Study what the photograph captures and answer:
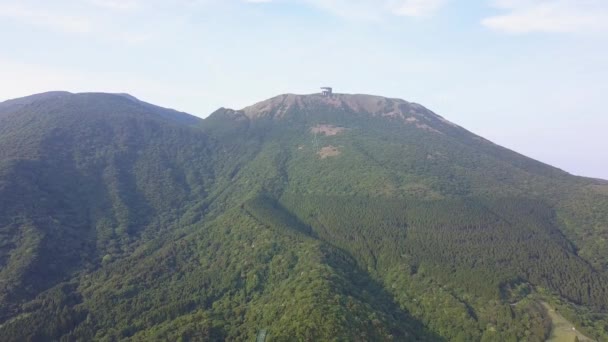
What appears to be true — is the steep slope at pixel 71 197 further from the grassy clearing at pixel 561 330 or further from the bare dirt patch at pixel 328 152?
the grassy clearing at pixel 561 330

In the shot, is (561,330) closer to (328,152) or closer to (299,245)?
(299,245)

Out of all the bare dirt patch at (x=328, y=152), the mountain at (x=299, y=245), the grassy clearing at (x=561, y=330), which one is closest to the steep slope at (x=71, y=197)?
the mountain at (x=299, y=245)

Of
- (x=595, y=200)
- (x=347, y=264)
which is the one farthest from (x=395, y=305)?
(x=595, y=200)

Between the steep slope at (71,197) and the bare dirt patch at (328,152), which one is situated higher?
the bare dirt patch at (328,152)

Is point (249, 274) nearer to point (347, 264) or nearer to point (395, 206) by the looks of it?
point (347, 264)

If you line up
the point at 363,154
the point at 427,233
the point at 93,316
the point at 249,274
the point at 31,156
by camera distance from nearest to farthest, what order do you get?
the point at 93,316
the point at 249,274
the point at 427,233
the point at 31,156
the point at 363,154

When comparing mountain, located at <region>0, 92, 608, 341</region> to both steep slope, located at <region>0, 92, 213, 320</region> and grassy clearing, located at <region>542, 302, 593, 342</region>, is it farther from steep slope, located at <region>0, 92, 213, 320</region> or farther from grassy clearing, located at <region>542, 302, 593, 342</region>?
grassy clearing, located at <region>542, 302, 593, 342</region>

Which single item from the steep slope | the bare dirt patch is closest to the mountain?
the steep slope
